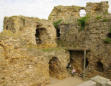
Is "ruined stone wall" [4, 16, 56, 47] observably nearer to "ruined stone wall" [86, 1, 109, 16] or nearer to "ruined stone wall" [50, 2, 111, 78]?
"ruined stone wall" [50, 2, 111, 78]

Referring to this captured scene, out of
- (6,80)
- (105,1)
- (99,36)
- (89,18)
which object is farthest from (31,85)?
(105,1)

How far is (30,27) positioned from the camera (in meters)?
9.88

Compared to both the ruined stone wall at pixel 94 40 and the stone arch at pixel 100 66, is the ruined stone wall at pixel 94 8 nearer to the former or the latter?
the ruined stone wall at pixel 94 40

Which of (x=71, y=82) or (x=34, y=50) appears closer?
(x=34, y=50)

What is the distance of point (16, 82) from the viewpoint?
7379 millimetres

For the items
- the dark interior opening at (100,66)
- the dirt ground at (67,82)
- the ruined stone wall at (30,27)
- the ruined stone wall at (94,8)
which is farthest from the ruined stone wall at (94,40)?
the ruined stone wall at (94,8)

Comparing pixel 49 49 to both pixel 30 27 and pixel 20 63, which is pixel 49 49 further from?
pixel 20 63

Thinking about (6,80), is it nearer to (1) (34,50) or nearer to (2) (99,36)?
(1) (34,50)

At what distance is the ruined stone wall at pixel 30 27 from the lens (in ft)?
31.1

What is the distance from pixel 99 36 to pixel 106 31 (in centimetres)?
65

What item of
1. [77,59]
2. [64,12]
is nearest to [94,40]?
[77,59]

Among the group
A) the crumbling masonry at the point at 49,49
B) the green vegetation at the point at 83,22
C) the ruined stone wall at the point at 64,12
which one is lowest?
the crumbling masonry at the point at 49,49

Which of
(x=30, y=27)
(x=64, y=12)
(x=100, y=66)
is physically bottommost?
(x=100, y=66)

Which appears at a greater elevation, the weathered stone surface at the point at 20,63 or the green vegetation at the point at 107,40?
the green vegetation at the point at 107,40
